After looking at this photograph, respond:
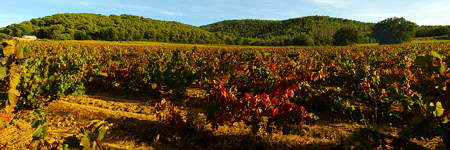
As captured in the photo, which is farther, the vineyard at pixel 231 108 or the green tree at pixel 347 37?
the green tree at pixel 347 37

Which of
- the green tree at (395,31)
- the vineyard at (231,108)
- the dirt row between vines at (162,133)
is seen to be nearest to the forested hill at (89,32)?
the green tree at (395,31)

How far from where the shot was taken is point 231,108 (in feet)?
13.3

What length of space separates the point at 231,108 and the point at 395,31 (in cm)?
11142

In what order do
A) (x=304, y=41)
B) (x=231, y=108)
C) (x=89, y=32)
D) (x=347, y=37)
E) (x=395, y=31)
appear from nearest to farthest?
(x=231, y=108) < (x=347, y=37) < (x=304, y=41) < (x=395, y=31) < (x=89, y=32)

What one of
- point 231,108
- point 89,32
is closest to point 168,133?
point 231,108

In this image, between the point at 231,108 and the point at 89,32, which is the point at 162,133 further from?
the point at 89,32

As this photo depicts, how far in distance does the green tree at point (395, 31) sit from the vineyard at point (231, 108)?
9892 cm

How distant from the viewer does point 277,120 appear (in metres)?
3.83

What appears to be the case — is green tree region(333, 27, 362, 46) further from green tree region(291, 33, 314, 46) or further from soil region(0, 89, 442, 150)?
soil region(0, 89, 442, 150)

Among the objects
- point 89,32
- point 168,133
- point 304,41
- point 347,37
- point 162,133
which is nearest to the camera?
point 168,133

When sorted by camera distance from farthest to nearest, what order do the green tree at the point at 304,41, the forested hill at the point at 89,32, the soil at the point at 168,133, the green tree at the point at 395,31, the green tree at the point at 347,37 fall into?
the forested hill at the point at 89,32 < the green tree at the point at 395,31 < the green tree at the point at 304,41 < the green tree at the point at 347,37 < the soil at the point at 168,133

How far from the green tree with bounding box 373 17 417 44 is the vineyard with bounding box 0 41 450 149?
98.9 metres

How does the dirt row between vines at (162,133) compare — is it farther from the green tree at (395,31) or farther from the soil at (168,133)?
the green tree at (395,31)

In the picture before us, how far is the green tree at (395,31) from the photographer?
8475 cm
